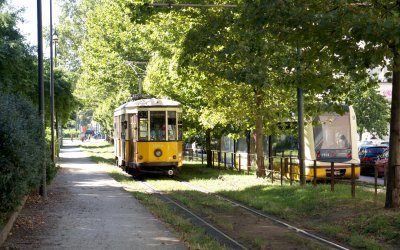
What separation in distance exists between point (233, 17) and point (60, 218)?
19.7 ft

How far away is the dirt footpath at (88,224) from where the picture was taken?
9555 mm

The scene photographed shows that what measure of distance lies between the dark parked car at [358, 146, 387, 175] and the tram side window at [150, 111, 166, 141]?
990 cm

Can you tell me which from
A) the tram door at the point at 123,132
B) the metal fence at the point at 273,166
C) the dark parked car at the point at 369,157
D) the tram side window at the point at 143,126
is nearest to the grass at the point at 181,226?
the metal fence at the point at 273,166

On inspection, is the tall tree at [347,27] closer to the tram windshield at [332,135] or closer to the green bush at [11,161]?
the green bush at [11,161]

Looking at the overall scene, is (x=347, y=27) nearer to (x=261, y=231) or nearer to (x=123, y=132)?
(x=261, y=231)

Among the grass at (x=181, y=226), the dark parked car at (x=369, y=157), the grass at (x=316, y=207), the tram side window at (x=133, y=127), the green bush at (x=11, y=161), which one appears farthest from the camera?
the dark parked car at (x=369, y=157)

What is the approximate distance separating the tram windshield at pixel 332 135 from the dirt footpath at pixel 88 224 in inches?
315

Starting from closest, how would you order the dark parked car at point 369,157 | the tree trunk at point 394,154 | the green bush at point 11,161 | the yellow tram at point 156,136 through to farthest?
the green bush at point 11,161 < the tree trunk at point 394,154 < the yellow tram at point 156,136 < the dark parked car at point 369,157

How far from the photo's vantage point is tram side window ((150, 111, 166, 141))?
24.6 m

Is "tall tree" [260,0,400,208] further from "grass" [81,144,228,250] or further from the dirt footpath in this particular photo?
the dirt footpath

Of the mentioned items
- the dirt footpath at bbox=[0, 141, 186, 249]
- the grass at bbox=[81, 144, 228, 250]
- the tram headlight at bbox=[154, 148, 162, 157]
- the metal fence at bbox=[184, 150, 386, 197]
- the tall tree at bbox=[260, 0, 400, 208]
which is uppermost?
the tall tree at bbox=[260, 0, 400, 208]

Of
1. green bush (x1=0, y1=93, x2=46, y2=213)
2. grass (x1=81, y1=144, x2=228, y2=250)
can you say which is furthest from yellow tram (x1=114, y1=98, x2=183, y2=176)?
green bush (x1=0, y1=93, x2=46, y2=213)

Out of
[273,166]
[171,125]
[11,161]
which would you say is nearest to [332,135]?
[273,166]

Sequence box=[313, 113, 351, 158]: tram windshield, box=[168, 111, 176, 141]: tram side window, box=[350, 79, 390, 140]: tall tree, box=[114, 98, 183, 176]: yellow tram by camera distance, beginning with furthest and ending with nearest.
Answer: box=[350, 79, 390, 140]: tall tree → box=[168, 111, 176, 141]: tram side window → box=[114, 98, 183, 176]: yellow tram → box=[313, 113, 351, 158]: tram windshield
